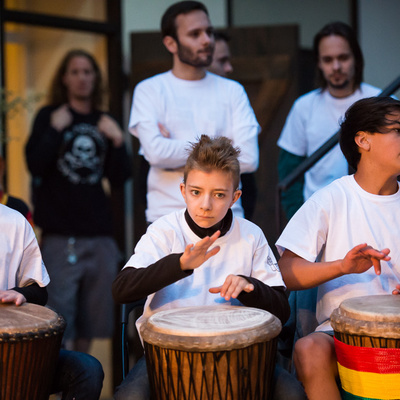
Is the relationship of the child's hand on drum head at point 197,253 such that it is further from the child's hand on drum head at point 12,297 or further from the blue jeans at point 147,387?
the child's hand on drum head at point 12,297

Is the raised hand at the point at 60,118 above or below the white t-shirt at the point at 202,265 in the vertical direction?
above

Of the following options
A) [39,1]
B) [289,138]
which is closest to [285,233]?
[289,138]

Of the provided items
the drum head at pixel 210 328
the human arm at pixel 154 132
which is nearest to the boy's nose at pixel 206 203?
the drum head at pixel 210 328

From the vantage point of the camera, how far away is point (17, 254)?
298 centimetres

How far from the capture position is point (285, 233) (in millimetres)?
3039

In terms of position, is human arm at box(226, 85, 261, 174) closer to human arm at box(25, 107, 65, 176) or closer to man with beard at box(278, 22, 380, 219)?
man with beard at box(278, 22, 380, 219)

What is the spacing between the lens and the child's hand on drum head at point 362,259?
2691 millimetres

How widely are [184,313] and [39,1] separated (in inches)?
168

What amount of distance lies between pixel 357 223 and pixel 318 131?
1470 mm

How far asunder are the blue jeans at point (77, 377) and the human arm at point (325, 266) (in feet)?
2.70

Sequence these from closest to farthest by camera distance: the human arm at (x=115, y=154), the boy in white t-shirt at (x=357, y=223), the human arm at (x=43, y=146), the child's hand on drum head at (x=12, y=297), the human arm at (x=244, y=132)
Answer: the child's hand on drum head at (x=12, y=297)
the boy in white t-shirt at (x=357, y=223)
the human arm at (x=244, y=132)
the human arm at (x=43, y=146)
the human arm at (x=115, y=154)

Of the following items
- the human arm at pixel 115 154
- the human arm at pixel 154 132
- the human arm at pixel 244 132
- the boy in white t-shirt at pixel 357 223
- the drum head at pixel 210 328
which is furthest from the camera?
the human arm at pixel 115 154

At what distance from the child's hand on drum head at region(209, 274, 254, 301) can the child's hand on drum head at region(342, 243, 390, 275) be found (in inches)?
14.3

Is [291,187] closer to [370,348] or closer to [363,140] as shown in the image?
[363,140]
